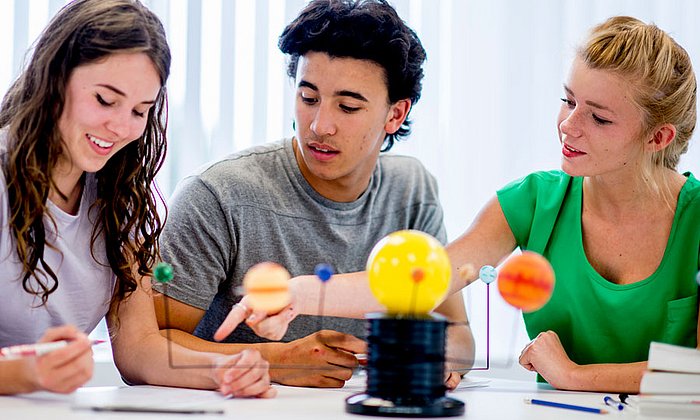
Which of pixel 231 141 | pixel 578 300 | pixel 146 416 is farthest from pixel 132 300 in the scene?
pixel 231 141

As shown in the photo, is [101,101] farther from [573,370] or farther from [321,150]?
[573,370]

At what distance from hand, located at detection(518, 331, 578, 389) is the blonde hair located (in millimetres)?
426

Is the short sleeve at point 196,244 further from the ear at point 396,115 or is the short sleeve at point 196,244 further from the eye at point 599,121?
the eye at point 599,121

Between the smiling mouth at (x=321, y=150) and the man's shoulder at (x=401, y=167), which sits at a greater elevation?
the smiling mouth at (x=321, y=150)

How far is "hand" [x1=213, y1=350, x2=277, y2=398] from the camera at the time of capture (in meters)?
1.34

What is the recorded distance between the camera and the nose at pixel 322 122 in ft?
5.91

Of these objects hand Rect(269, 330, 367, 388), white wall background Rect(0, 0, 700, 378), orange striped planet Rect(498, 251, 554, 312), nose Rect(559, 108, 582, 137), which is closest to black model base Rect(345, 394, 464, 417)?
orange striped planet Rect(498, 251, 554, 312)

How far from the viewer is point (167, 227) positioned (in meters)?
1.80

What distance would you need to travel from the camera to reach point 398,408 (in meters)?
1.17

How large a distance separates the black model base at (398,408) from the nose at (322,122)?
73 cm

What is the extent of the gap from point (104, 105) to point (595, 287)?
0.97 meters

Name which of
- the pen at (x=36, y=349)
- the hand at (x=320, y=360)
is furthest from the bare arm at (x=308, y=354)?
the pen at (x=36, y=349)

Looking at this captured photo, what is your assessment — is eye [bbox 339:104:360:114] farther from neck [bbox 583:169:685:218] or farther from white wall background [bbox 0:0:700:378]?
white wall background [bbox 0:0:700:378]

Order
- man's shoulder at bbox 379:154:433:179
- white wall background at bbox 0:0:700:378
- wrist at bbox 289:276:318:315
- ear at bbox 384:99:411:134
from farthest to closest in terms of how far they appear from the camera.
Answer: white wall background at bbox 0:0:700:378, man's shoulder at bbox 379:154:433:179, ear at bbox 384:99:411:134, wrist at bbox 289:276:318:315
